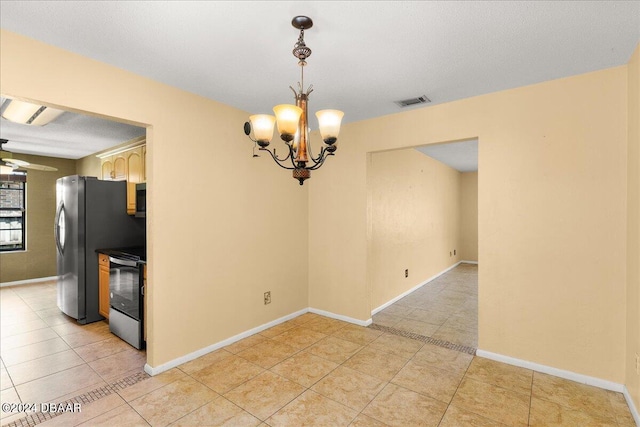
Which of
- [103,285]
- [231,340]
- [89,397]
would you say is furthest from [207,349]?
[103,285]

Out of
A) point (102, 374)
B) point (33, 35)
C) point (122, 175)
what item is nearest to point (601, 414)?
point (102, 374)

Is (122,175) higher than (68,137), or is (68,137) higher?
(68,137)

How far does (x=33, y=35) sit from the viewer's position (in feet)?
6.39

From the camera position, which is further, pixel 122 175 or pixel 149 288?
pixel 122 175

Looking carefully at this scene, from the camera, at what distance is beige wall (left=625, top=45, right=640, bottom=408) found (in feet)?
6.79

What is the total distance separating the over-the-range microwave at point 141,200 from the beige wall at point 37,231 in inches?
136

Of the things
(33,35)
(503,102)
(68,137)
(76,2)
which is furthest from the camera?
(68,137)

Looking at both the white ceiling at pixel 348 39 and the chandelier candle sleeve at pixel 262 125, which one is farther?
the chandelier candle sleeve at pixel 262 125

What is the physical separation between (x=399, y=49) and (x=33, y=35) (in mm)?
2339

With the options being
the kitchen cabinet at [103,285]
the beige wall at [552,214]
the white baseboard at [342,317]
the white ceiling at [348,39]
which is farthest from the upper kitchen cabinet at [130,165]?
the beige wall at [552,214]

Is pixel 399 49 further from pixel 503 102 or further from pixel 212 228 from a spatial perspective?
pixel 212 228

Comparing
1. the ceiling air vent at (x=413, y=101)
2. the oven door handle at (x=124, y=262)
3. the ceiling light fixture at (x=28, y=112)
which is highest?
the ceiling air vent at (x=413, y=101)

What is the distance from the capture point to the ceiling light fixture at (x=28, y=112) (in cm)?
293

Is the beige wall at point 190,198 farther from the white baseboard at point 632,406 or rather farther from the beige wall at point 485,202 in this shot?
the white baseboard at point 632,406
